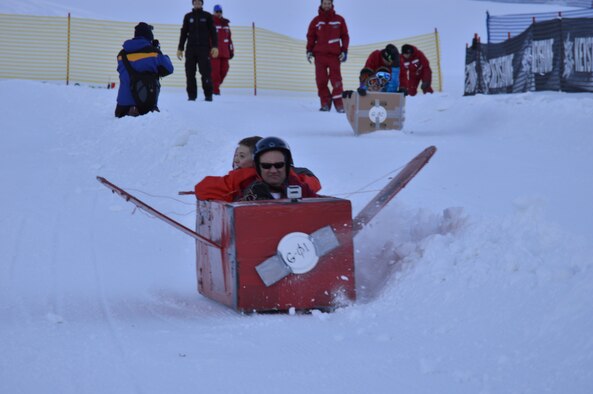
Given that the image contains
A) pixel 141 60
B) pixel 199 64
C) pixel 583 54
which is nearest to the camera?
pixel 141 60

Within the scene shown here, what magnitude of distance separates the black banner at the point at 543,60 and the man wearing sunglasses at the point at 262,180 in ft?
31.7

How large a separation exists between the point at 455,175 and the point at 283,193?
3174 mm

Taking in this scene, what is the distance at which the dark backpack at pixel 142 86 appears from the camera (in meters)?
11.0

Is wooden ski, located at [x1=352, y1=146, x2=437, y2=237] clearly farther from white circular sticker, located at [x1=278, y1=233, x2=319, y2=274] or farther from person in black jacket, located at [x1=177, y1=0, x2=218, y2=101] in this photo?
person in black jacket, located at [x1=177, y1=0, x2=218, y2=101]

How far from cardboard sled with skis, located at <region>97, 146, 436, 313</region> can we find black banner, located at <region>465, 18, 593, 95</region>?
10045 mm

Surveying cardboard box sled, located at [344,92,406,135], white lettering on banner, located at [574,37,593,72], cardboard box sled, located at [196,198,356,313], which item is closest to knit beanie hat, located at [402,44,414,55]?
white lettering on banner, located at [574,37,593,72]

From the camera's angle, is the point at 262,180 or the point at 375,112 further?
the point at 375,112

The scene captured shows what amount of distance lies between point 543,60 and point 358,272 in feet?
34.2

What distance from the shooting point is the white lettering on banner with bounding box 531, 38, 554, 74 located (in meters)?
14.3

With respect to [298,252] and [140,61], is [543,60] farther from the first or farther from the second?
[298,252]

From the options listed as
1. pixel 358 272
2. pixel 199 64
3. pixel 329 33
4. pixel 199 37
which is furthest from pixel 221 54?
pixel 358 272

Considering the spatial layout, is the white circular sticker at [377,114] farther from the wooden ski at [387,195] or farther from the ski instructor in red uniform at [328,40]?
the wooden ski at [387,195]

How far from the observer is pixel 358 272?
201 inches

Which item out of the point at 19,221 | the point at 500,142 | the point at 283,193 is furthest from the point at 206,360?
the point at 500,142
